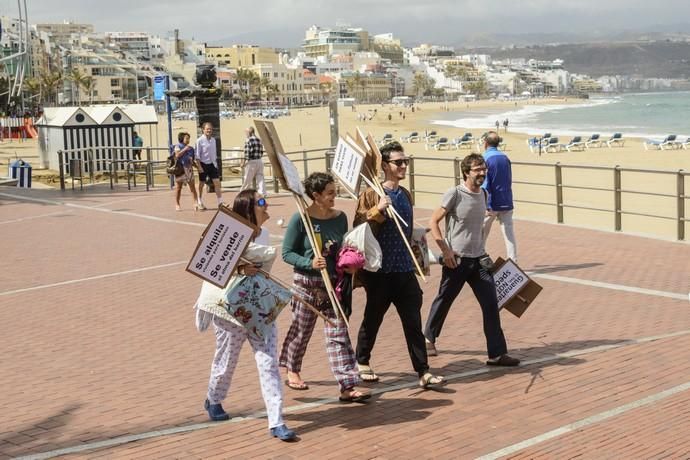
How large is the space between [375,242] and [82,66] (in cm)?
17754

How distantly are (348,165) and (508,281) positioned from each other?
189 centimetres

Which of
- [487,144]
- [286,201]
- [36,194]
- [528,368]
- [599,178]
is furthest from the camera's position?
[599,178]

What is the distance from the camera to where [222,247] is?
18.6 ft

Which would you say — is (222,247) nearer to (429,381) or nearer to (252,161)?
(429,381)

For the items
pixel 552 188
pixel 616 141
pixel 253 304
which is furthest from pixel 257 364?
pixel 616 141

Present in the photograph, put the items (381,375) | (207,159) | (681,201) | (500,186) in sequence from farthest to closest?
(207,159) → (681,201) → (500,186) → (381,375)

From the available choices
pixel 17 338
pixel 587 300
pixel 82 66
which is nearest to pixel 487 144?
pixel 587 300

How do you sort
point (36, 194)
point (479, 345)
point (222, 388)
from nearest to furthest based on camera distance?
point (222, 388) < point (479, 345) < point (36, 194)

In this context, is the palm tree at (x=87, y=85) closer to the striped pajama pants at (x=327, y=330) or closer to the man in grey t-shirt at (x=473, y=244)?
the man in grey t-shirt at (x=473, y=244)

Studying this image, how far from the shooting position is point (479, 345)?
316 inches

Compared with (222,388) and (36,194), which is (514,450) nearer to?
(222,388)

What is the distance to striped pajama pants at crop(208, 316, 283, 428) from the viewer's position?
18.6 feet

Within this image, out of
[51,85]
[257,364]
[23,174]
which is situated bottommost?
[257,364]

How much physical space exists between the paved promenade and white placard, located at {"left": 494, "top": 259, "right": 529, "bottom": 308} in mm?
461
